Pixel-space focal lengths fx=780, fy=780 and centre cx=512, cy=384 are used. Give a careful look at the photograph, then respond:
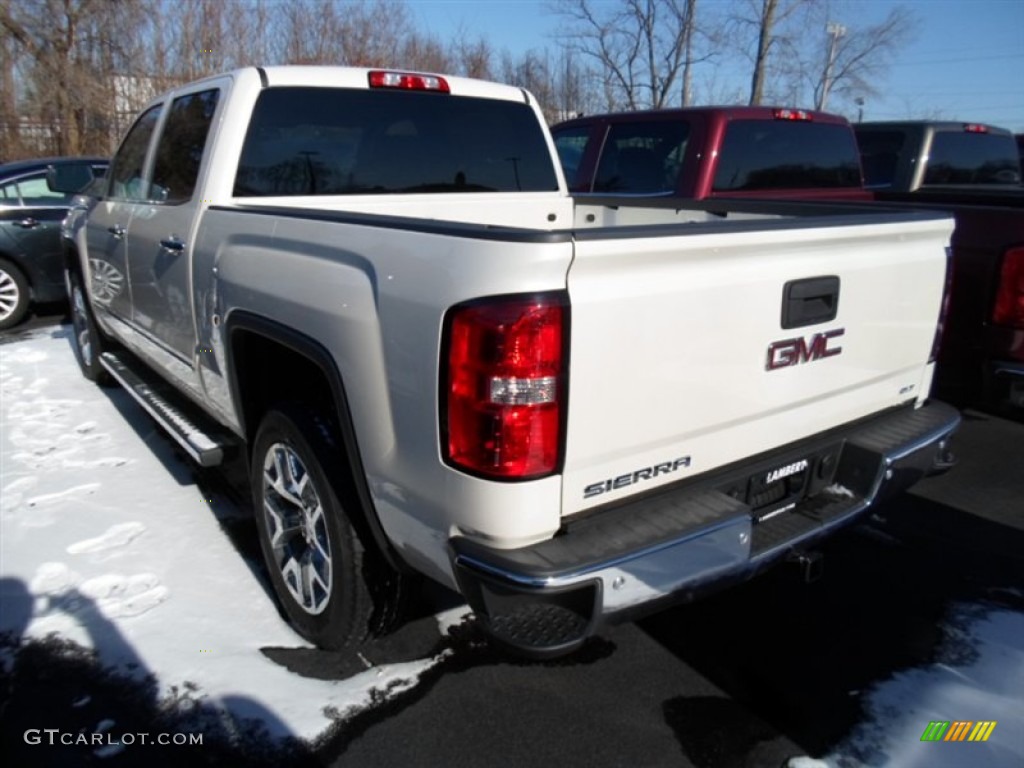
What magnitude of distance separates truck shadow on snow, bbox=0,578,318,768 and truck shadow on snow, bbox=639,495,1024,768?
134cm

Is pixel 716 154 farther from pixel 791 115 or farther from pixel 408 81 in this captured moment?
pixel 408 81

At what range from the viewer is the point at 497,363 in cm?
188

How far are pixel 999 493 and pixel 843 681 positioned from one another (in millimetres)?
2200

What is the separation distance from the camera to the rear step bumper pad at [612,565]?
1.90 meters

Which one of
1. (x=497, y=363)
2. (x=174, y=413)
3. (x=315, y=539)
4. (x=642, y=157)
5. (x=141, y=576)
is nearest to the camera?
(x=497, y=363)

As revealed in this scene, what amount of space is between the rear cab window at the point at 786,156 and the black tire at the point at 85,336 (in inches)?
185

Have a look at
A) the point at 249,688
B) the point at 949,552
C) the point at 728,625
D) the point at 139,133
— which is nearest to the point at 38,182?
the point at 139,133

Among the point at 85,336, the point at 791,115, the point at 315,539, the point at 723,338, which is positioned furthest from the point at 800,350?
the point at 85,336

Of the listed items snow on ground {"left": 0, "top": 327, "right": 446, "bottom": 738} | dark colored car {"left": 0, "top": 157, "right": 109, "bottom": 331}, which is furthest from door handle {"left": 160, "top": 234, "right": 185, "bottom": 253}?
dark colored car {"left": 0, "top": 157, "right": 109, "bottom": 331}

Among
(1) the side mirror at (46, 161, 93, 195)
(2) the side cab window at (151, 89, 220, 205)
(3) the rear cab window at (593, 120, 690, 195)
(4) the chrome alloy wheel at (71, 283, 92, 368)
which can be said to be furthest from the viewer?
(4) the chrome alloy wheel at (71, 283, 92, 368)

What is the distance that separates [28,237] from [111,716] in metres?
7.15

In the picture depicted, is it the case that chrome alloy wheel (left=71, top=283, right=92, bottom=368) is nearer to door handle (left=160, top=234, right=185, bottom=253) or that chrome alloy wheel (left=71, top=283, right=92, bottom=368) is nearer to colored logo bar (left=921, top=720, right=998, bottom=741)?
door handle (left=160, top=234, right=185, bottom=253)

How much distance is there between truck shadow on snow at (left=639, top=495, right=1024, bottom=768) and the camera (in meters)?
2.50

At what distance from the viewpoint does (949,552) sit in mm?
3592
